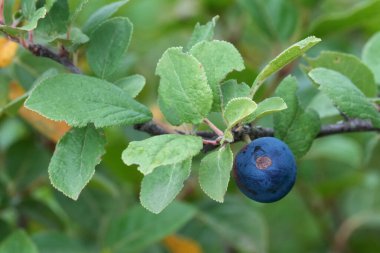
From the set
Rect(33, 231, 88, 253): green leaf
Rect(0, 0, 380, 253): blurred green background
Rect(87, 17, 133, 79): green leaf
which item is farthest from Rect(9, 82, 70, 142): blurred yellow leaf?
Rect(87, 17, 133, 79): green leaf

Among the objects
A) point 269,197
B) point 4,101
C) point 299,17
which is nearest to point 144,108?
point 269,197

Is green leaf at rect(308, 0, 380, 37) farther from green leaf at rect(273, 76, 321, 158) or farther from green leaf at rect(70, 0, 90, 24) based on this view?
green leaf at rect(70, 0, 90, 24)

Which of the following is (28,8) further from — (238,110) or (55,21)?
(238,110)

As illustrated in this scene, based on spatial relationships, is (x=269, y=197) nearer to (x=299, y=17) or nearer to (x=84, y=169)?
(x=84, y=169)

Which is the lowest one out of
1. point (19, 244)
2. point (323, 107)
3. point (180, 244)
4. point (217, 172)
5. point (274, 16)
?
point (180, 244)

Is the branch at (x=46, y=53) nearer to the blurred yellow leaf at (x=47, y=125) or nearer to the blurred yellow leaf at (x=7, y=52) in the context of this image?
the blurred yellow leaf at (x=7, y=52)

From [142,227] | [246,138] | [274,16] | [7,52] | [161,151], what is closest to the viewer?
[161,151]

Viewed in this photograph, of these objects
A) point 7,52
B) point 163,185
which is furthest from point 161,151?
point 7,52
